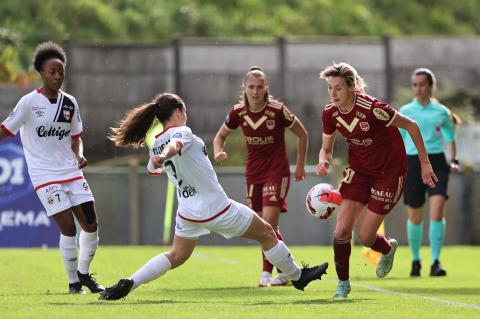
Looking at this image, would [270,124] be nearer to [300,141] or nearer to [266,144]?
[266,144]

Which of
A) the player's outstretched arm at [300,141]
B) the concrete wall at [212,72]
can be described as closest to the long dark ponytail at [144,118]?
the player's outstretched arm at [300,141]

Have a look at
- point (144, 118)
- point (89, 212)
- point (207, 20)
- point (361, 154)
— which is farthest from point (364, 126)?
point (207, 20)

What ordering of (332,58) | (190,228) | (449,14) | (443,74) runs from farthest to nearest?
(449,14), (443,74), (332,58), (190,228)

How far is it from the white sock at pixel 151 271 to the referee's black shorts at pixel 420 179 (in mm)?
5223

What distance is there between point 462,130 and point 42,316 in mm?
20608

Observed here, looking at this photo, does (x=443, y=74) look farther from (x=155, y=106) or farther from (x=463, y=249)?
(x=155, y=106)

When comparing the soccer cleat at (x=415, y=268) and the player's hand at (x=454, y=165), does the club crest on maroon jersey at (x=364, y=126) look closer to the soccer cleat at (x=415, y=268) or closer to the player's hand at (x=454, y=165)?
the player's hand at (x=454, y=165)

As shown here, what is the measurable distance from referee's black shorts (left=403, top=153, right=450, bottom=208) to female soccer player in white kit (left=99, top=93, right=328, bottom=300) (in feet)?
15.7

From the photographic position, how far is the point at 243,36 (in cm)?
4384

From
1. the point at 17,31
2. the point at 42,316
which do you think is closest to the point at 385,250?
the point at 42,316

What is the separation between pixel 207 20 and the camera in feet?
141

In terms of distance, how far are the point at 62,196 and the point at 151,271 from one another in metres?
1.72

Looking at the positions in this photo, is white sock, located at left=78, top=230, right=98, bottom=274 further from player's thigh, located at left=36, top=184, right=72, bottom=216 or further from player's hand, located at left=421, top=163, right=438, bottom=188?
player's hand, located at left=421, top=163, right=438, bottom=188

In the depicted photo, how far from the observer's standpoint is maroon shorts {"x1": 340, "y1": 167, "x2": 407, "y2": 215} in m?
12.3
